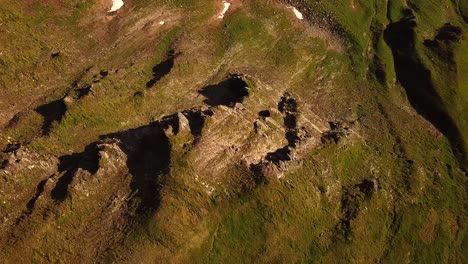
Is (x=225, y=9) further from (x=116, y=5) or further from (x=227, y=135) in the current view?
(x=227, y=135)

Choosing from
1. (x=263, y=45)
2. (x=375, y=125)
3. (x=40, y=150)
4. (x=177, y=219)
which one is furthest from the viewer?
(x=263, y=45)

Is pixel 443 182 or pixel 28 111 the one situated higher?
pixel 443 182

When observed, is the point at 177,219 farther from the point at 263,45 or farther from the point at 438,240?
the point at 263,45

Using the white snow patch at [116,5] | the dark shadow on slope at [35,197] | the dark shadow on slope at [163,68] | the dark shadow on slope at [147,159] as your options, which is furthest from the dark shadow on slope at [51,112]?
the white snow patch at [116,5]

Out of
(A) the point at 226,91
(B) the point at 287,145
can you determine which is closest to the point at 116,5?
(A) the point at 226,91

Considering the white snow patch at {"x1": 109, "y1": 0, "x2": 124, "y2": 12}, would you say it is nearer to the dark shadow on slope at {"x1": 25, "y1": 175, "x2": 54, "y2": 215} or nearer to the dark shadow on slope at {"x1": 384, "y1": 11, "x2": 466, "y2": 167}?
the dark shadow on slope at {"x1": 25, "y1": 175, "x2": 54, "y2": 215}

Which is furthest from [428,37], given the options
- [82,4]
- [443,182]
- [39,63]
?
[39,63]

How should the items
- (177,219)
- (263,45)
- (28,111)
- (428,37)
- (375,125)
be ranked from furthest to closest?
(428,37) → (263,45) → (375,125) → (28,111) → (177,219)
